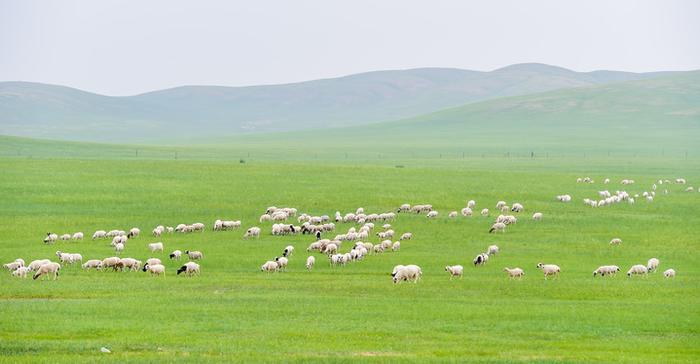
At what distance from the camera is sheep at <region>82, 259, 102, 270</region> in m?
30.3

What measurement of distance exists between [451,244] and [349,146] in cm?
10202

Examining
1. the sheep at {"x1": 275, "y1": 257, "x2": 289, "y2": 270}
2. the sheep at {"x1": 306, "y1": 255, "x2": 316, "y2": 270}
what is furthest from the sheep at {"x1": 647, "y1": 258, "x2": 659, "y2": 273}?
the sheep at {"x1": 275, "y1": 257, "x2": 289, "y2": 270}

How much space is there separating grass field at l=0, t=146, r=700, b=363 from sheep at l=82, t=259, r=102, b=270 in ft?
3.37

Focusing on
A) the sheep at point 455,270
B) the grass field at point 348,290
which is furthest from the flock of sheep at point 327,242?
the grass field at point 348,290

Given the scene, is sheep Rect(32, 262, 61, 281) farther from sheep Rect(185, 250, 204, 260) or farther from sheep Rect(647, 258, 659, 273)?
sheep Rect(647, 258, 659, 273)

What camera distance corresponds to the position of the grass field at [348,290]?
64.1ft

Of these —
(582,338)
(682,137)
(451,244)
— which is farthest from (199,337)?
(682,137)

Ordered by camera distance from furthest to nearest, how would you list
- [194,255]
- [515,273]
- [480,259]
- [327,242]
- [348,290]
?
[327,242] < [194,255] < [480,259] < [515,273] < [348,290]

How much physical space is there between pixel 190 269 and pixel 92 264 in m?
3.15

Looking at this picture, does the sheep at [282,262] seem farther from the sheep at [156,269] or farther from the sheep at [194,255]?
the sheep at [156,269]

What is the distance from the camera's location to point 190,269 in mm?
29766

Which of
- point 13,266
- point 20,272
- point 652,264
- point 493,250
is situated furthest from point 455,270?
point 13,266

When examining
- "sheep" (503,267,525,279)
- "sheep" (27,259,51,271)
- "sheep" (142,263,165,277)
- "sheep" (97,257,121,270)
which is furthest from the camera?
"sheep" (97,257,121,270)

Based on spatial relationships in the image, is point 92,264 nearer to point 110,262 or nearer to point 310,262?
point 110,262
